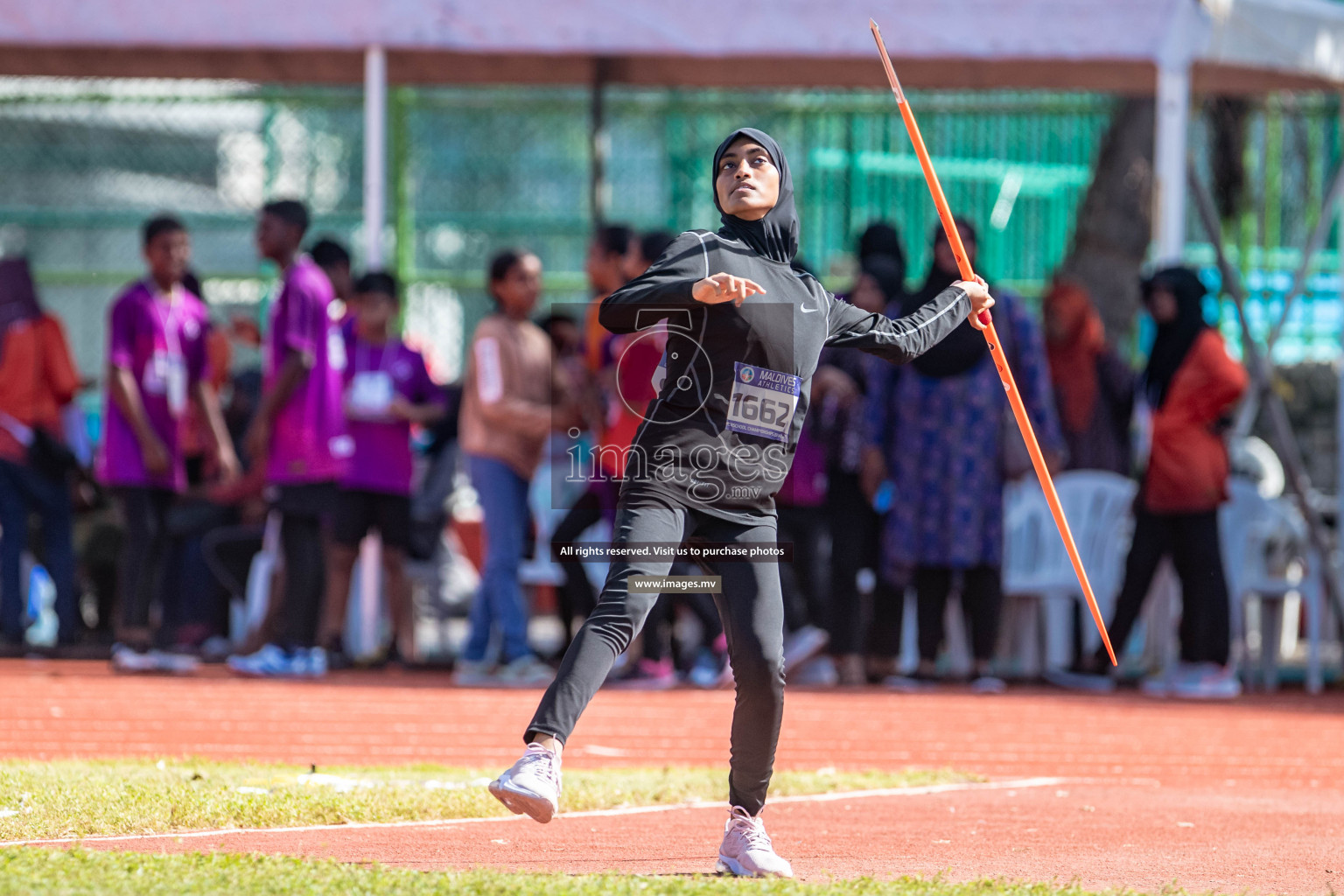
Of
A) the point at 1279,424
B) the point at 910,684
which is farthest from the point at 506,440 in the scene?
the point at 1279,424

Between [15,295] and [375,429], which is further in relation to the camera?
[15,295]

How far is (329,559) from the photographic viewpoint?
1090 cm

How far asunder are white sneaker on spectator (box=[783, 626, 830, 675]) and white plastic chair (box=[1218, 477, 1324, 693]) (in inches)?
89.3

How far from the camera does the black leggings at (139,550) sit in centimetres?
1016

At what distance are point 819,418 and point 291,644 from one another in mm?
3049

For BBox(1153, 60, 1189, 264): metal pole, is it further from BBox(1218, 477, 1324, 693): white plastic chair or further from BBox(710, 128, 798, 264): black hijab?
BBox(710, 128, 798, 264): black hijab

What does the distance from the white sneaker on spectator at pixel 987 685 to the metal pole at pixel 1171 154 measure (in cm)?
247

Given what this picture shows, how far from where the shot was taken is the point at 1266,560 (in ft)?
35.7

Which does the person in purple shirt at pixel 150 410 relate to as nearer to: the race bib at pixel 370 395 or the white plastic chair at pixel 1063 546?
the race bib at pixel 370 395

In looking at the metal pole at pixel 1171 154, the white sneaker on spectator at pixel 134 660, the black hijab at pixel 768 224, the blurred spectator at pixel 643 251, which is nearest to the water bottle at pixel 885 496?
the blurred spectator at pixel 643 251

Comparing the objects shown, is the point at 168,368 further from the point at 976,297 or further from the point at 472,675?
the point at 976,297

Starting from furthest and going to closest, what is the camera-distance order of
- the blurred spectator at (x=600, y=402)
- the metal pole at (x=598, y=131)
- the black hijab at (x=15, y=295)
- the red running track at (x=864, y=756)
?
the metal pole at (x=598, y=131), the black hijab at (x=15, y=295), the blurred spectator at (x=600, y=402), the red running track at (x=864, y=756)

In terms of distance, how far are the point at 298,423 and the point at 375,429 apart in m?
0.49

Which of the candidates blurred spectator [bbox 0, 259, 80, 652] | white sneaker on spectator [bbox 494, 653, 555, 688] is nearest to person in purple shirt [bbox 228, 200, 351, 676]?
white sneaker on spectator [bbox 494, 653, 555, 688]
